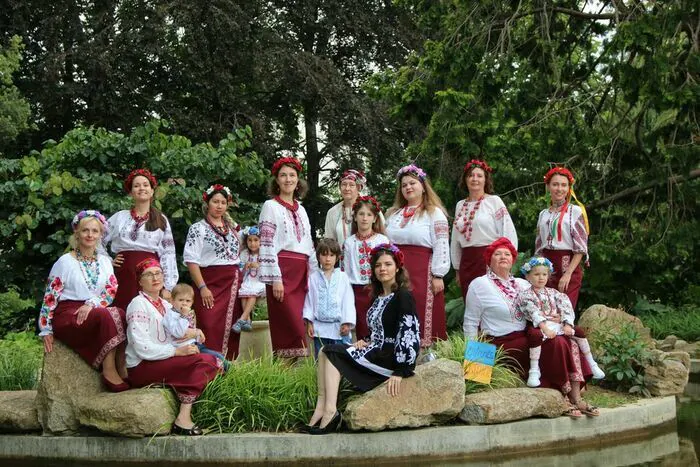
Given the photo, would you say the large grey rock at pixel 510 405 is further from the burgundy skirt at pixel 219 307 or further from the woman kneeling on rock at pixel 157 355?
the burgundy skirt at pixel 219 307

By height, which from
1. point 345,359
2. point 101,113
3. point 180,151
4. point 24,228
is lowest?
point 345,359

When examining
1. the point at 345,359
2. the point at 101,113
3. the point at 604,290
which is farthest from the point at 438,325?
the point at 101,113

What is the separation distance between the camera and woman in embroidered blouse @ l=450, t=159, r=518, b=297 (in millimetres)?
7410

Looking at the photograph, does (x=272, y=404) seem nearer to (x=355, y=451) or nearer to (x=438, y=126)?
(x=355, y=451)

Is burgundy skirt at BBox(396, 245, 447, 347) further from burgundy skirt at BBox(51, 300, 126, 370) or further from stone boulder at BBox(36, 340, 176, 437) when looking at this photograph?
burgundy skirt at BBox(51, 300, 126, 370)

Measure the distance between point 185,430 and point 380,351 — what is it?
1.37 metres

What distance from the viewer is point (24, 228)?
358 inches

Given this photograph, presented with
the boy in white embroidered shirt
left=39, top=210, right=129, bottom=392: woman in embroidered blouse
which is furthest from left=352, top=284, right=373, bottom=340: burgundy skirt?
left=39, top=210, right=129, bottom=392: woman in embroidered blouse

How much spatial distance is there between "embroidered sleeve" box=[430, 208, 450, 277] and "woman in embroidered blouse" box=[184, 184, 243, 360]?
1593 millimetres

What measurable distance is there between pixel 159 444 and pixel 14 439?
3.57ft

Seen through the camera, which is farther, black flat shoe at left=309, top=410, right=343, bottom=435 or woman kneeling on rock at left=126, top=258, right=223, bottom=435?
woman kneeling on rock at left=126, top=258, right=223, bottom=435

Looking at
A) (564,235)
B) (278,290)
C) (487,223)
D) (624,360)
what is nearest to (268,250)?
(278,290)

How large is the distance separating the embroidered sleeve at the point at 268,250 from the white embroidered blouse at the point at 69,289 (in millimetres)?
1261

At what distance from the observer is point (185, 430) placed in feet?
19.8
